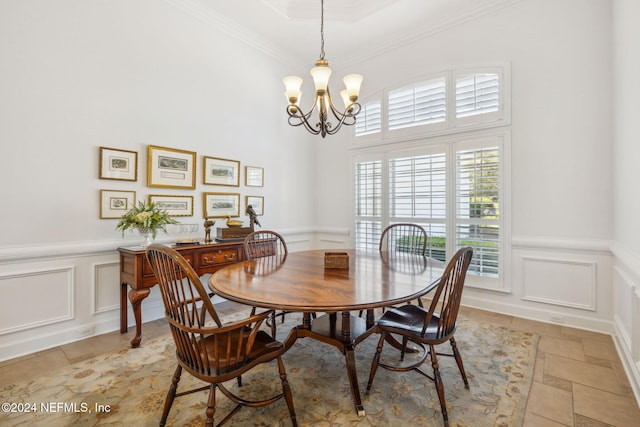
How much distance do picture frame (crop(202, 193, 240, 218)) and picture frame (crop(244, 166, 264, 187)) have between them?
0.84 feet

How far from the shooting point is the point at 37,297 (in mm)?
2434

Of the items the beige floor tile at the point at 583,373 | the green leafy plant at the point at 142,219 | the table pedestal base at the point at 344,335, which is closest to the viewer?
the table pedestal base at the point at 344,335

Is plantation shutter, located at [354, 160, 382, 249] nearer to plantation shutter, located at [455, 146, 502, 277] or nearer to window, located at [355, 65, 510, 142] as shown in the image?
window, located at [355, 65, 510, 142]

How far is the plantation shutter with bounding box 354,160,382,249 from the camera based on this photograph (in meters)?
4.20

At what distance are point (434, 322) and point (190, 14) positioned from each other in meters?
3.91

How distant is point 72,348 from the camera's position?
2.47 metres

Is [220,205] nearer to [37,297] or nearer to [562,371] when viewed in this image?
[37,297]

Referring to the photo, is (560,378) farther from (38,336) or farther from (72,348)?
(38,336)

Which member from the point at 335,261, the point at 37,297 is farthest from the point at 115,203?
the point at 335,261

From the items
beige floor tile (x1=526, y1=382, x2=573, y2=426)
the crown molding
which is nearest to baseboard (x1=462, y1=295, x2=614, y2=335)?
beige floor tile (x1=526, y1=382, x2=573, y2=426)

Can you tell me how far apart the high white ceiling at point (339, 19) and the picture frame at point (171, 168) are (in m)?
1.64

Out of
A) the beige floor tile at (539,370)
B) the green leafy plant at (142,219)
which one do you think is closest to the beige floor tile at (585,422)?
the beige floor tile at (539,370)

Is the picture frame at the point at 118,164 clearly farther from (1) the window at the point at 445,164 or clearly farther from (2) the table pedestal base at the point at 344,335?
(1) the window at the point at 445,164

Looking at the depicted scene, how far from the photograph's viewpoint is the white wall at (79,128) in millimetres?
2320
